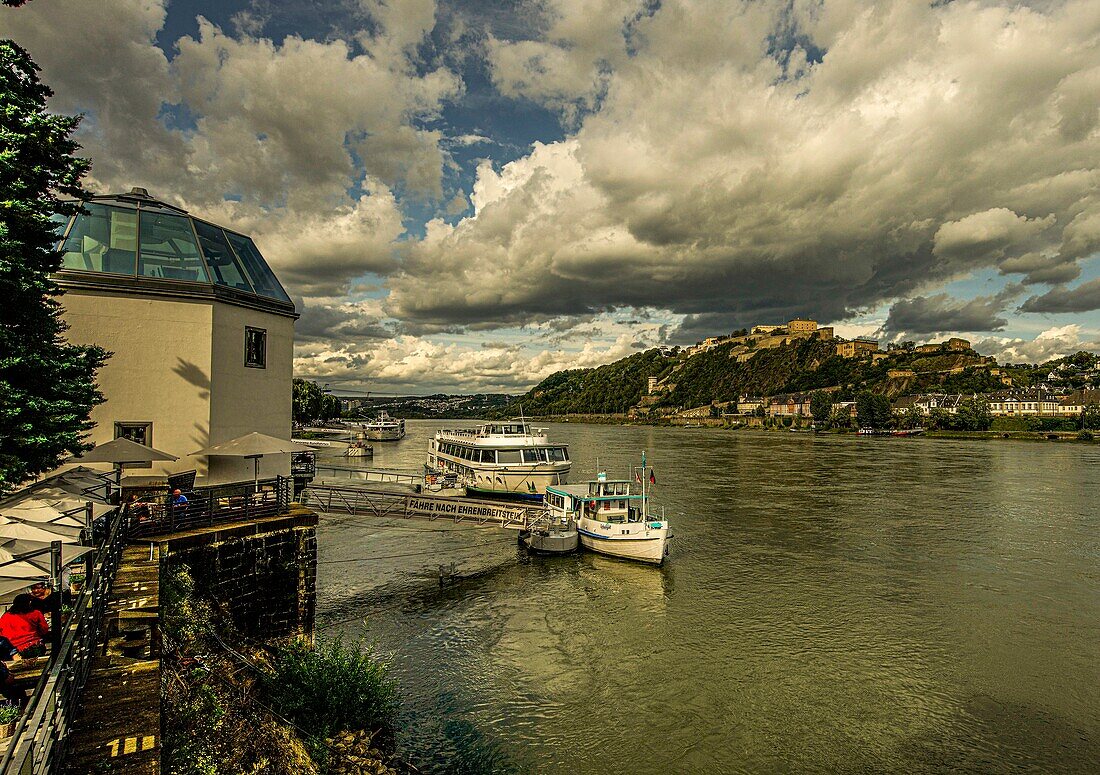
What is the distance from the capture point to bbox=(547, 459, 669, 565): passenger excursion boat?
27.8m

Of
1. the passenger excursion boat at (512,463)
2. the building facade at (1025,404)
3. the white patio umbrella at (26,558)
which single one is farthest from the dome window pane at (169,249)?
the building facade at (1025,404)

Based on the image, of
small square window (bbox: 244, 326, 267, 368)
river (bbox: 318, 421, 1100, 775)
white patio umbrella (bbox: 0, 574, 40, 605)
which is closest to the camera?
white patio umbrella (bbox: 0, 574, 40, 605)

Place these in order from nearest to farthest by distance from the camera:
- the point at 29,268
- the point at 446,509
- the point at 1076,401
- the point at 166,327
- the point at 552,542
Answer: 1. the point at 29,268
2. the point at 166,327
3. the point at 552,542
4. the point at 446,509
5. the point at 1076,401

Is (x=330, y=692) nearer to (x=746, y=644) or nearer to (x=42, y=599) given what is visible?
(x=42, y=599)

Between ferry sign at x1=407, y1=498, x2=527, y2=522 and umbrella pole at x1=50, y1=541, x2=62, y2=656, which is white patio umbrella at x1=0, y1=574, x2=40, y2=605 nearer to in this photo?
umbrella pole at x1=50, y1=541, x2=62, y2=656

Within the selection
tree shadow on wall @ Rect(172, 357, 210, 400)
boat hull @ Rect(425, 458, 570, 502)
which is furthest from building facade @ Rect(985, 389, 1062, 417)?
tree shadow on wall @ Rect(172, 357, 210, 400)

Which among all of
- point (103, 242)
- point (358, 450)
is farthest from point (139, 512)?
point (358, 450)

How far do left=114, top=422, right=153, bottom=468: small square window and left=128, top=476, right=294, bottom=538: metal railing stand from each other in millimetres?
1987

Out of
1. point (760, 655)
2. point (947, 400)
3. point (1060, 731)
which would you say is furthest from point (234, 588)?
point (947, 400)

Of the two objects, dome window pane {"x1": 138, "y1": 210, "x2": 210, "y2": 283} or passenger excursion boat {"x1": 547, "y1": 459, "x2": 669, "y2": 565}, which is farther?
passenger excursion boat {"x1": 547, "y1": 459, "x2": 669, "y2": 565}

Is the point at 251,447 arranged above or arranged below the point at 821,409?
below

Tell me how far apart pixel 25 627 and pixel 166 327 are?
11050mm

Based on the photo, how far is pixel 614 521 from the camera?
1215 inches

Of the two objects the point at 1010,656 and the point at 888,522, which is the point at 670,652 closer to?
the point at 1010,656
